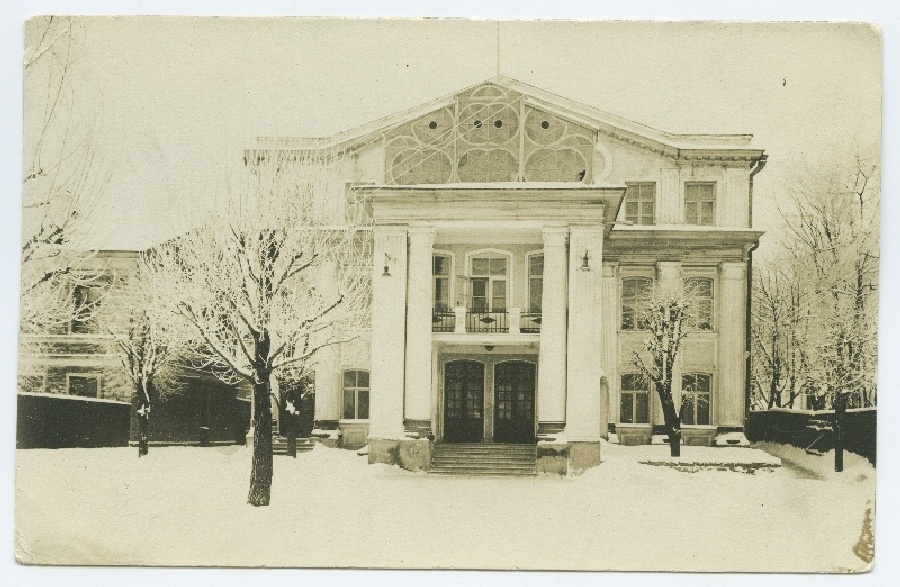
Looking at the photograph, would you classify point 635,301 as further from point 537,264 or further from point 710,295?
point 537,264

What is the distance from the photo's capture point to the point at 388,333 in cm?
647

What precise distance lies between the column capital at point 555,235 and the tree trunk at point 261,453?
2.19 metres

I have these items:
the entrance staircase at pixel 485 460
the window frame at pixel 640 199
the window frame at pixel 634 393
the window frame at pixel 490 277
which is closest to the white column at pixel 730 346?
the window frame at pixel 634 393

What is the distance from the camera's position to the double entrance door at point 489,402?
662 centimetres

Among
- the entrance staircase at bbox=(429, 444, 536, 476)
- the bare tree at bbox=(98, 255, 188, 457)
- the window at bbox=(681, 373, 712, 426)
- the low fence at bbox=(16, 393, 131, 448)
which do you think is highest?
the bare tree at bbox=(98, 255, 188, 457)

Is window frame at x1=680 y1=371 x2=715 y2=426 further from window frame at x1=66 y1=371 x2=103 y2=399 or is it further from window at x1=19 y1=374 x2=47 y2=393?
window at x1=19 y1=374 x2=47 y2=393

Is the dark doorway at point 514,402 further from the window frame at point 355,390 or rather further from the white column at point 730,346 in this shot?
the white column at point 730,346

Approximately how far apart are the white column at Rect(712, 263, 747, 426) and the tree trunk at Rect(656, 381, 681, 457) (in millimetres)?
273

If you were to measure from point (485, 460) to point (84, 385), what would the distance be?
2.83 m

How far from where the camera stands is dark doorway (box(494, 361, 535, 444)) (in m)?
6.60

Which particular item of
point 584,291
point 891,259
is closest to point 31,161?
point 584,291

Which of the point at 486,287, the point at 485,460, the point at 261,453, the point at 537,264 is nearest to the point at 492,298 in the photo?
the point at 486,287

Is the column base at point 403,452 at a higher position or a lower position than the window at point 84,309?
lower

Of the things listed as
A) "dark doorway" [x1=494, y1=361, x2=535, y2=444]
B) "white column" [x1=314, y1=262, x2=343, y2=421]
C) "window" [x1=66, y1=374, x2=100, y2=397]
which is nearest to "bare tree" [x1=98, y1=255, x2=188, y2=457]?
"window" [x1=66, y1=374, x2=100, y2=397]
